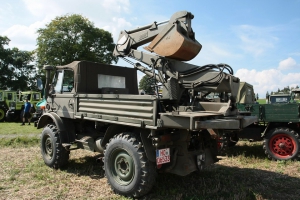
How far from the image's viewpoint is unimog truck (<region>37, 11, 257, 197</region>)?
422 cm

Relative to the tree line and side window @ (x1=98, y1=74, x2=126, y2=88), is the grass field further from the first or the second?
the tree line

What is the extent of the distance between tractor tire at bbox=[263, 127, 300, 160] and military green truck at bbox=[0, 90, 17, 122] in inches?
695

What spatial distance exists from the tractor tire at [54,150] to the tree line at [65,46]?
23949 millimetres

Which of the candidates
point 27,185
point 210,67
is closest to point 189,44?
point 210,67

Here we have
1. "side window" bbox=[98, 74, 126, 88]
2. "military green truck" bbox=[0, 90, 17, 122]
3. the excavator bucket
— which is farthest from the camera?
"military green truck" bbox=[0, 90, 17, 122]

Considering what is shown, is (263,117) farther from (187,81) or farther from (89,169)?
(89,169)

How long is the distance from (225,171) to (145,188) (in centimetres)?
237

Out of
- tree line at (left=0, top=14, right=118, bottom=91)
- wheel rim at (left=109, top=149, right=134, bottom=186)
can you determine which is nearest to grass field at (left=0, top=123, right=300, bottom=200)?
wheel rim at (left=109, top=149, right=134, bottom=186)

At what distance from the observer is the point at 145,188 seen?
4.28m

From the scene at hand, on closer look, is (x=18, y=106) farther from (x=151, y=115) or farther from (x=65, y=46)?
(x=151, y=115)

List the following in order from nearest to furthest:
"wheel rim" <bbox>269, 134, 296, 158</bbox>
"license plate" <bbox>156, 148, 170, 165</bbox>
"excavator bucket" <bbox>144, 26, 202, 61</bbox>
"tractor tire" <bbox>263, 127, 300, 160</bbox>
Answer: "license plate" <bbox>156, 148, 170, 165</bbox> → "excavator bucket" <bbox>144, 26, 202, 61</bbox> → "tractor tire" <bbox>263, 127, 300, 160</bbox> → "wheel rim" <bbox>269, 134, 296, 158</bbox>

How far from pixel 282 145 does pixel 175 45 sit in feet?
13.9

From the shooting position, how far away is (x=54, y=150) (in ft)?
19.8

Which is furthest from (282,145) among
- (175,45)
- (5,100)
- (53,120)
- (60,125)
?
(5,100)
